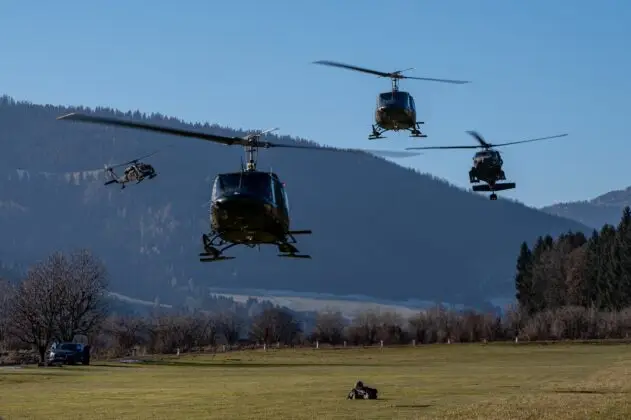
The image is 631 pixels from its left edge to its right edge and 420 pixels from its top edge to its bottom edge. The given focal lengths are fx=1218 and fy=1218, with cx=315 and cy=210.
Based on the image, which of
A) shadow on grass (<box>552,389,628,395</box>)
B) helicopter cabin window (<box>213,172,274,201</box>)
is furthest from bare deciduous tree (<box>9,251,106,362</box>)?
helicopter cabin window (<box>213,172,274,201</box>)

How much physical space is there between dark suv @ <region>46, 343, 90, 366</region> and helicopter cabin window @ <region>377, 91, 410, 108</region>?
122ft

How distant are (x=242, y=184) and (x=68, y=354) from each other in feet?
160

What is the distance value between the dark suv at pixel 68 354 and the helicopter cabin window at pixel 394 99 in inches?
1460

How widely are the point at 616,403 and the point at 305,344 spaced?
93.6 meters

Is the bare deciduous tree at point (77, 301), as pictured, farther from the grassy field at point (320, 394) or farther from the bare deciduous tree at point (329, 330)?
the grassy field at point (320, 394)

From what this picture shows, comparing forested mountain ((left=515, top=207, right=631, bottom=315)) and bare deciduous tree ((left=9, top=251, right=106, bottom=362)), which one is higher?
forested mountain ((left=515, top=207, right=631, bottom=315))

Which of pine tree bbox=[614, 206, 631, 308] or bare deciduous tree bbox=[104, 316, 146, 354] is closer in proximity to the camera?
bare deciduous tree bbox=[104, 316, 146, 354]

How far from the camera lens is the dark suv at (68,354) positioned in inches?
3172

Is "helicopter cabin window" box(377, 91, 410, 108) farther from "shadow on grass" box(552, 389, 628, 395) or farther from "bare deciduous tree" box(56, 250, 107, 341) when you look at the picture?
"bare deciduous tree" box(56, 250, 107, 341)

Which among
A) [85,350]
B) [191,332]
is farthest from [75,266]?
[85,350]

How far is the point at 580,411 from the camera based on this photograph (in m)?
35.4

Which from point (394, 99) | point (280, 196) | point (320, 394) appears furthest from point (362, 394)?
point (394, 99)

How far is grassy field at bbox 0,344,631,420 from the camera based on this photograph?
119 ft

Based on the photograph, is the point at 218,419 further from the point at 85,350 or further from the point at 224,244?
the point at 85,350
